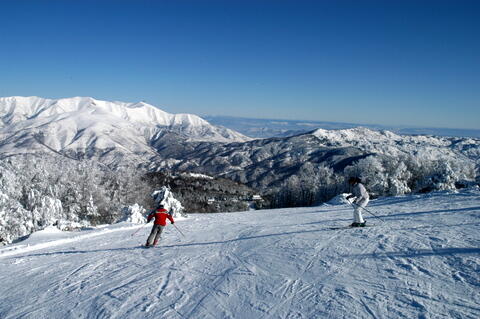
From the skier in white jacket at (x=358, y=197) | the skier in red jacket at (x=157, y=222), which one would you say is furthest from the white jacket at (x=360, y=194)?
the skier in red jacket at (x=157, y=222)

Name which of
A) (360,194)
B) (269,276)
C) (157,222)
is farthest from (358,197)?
(157,222)

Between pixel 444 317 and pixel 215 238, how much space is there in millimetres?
9798

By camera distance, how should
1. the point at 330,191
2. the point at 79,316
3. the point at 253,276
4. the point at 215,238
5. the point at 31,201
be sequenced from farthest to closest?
the point at 330,191, the point at 31,201, the point at 215,238, the point at 253,276, the point at 79,316

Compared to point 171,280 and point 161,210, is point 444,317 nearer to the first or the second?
point 171,280

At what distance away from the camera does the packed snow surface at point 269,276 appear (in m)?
6.18

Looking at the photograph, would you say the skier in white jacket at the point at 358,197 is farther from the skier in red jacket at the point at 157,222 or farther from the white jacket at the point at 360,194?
the skier in red jacket at the point at 157,222

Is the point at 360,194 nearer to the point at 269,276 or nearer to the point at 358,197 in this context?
the point at 358,197

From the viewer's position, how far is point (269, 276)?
8.01 meters

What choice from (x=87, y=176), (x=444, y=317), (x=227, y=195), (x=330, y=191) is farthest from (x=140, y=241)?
(x=227, y=195)

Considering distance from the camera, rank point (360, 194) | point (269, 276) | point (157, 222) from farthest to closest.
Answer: point (360, 194) < point (157, 222) < point (269, 276)

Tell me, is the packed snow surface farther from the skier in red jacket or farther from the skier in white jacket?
the skier in white jacket

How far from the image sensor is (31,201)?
3616cm

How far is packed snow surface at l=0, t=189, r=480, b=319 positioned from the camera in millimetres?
6176

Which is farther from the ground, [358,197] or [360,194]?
[360,194]
